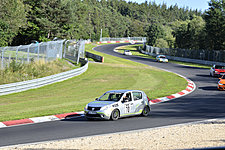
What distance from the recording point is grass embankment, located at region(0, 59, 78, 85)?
80.1 ft

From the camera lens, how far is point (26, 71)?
26734 millimetres

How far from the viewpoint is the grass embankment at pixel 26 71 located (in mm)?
24420

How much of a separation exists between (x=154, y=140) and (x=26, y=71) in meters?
19.2

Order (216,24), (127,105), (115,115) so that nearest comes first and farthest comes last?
(115,115) < (127,105) < (216,24)

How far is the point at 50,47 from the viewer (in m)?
32.8

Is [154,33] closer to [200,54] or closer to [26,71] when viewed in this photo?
[200,54]

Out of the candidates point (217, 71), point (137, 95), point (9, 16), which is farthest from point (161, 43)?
point (137, 95)

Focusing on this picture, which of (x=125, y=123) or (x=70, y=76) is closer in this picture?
(x=125, y=123)

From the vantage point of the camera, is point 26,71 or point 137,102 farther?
point 26,71

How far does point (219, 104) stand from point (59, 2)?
58132 millimetres

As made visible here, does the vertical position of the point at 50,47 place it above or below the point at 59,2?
below

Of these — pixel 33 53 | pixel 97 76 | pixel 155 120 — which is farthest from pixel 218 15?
pixel 155 120

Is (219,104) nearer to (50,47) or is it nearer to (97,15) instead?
(50,47)

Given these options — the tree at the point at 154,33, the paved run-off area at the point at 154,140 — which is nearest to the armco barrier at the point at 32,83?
the paved run-off area at the point at 154,140
